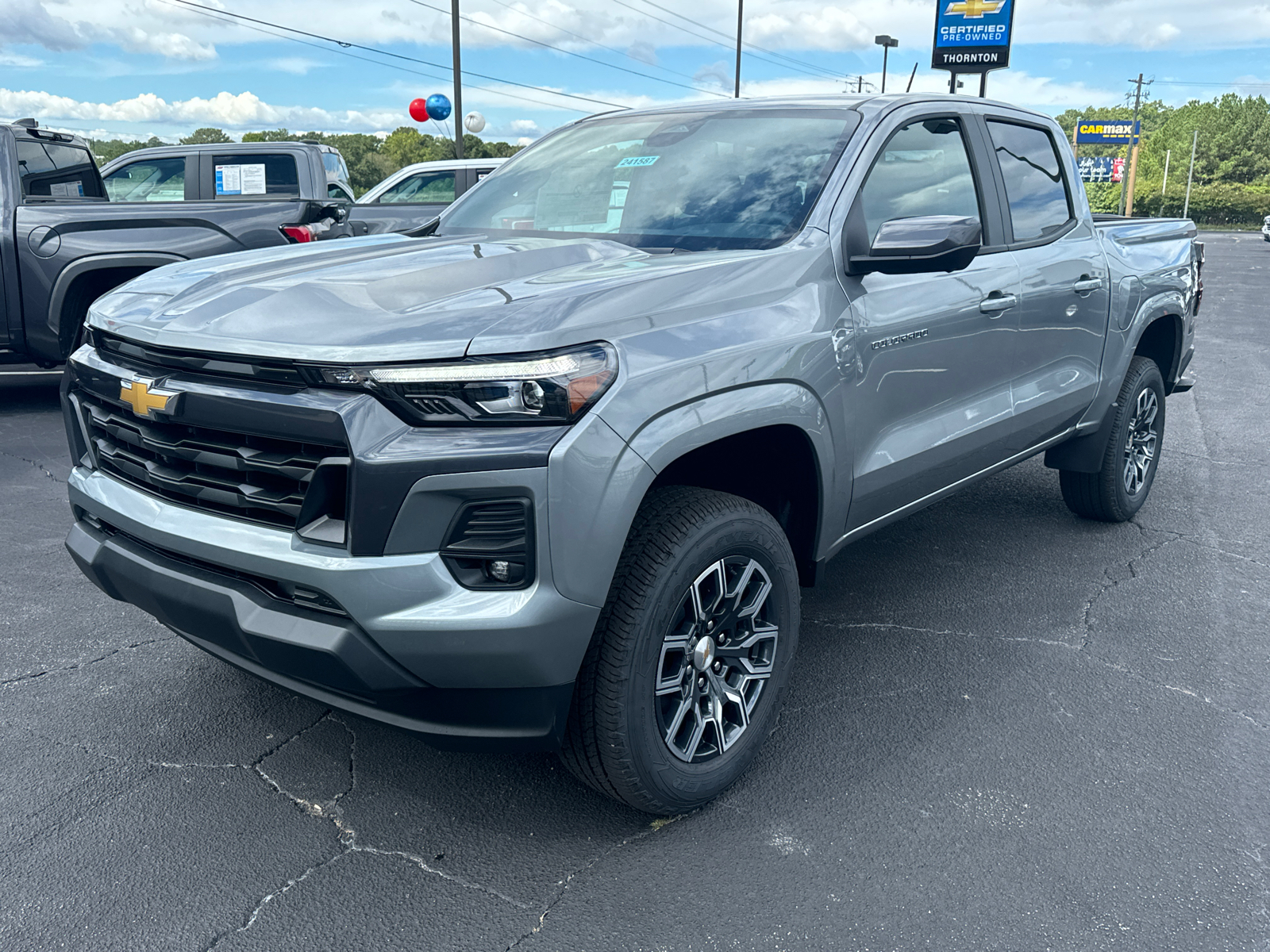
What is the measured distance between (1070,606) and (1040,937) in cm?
216

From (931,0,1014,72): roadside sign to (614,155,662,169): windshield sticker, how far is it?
26480mm

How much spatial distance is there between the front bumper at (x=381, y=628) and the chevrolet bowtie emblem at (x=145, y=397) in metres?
0.24

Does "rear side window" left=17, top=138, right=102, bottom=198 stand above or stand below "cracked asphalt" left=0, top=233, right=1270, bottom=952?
above

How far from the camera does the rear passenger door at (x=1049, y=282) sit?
13.5 ft

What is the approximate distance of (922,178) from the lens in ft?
12.0

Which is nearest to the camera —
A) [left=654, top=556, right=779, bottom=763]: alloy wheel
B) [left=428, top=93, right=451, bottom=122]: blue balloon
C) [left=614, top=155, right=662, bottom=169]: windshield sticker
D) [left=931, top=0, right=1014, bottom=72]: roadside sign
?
[left=654, top=556, right=779, bottom=763]: alloy wheel

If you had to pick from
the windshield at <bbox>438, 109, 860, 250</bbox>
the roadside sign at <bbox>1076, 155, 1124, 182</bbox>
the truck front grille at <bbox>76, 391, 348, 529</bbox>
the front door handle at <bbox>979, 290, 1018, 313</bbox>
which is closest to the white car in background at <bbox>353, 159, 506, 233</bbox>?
the windshield at <bbox>438, 109, 860, 250</bbox>

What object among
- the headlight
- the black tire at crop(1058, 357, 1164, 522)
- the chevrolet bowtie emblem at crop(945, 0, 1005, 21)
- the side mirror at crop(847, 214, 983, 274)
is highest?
the chevrolet bowtie emblem at crop(945, 0, 1005, 21)

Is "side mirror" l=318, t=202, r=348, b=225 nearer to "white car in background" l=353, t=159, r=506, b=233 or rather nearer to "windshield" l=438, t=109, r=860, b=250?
"white car in background" l=353, t=159, r=506, b=233

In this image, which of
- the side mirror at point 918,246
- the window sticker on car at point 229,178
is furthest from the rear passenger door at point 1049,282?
the window sticker on car at point 229,178

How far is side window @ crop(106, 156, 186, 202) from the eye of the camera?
10.8 metres

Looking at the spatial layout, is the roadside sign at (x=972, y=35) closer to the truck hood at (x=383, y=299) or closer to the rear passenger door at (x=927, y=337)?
the rear passenger door at (x=927, y=337)

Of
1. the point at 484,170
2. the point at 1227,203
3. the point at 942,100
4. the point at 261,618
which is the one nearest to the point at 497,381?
the point at 261,618

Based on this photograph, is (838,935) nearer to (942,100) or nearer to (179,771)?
(179,771)
